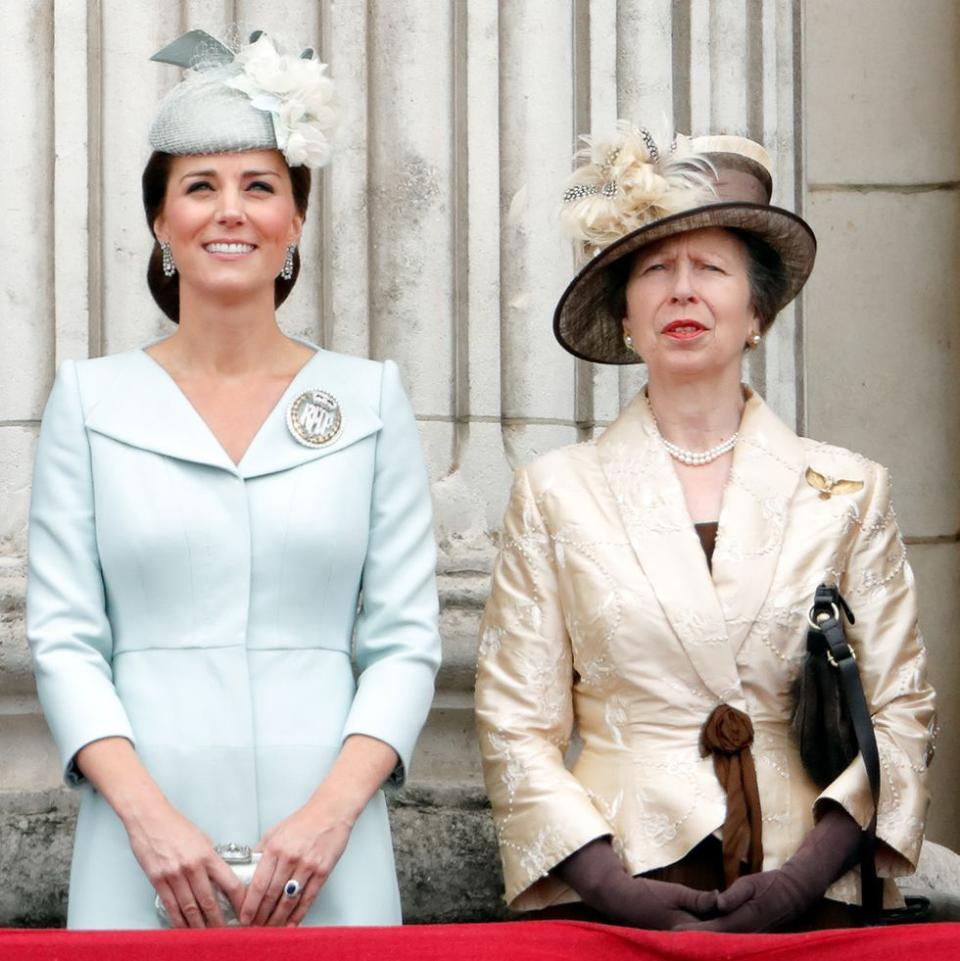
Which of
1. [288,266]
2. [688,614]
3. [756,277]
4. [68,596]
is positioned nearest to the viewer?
[68,596]

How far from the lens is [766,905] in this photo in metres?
3.09

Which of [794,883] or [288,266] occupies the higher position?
[288,266]

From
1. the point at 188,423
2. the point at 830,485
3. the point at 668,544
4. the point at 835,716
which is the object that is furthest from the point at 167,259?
the point at 835,716

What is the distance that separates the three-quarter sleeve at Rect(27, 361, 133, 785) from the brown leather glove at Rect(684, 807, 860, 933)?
35.7 inches

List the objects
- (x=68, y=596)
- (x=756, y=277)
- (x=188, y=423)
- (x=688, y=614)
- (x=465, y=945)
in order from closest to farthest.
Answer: (x=465, y=945) → (x=68, y=596) → (x=188, y=423) → (x=688, y=614) → (x=756, y=277)

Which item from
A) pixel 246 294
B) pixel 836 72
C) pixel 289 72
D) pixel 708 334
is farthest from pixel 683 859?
pixel 836 72

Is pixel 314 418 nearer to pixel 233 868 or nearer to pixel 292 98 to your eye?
pixel 292 98

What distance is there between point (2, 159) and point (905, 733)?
6.80ft

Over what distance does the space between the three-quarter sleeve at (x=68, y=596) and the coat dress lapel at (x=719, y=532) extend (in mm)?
851

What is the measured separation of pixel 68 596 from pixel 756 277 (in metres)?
1.27

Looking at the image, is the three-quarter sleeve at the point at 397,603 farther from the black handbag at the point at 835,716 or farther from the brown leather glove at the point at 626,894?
the black handbag at the point at 835,716

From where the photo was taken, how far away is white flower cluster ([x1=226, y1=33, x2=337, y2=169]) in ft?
10.6

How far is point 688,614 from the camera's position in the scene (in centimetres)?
329

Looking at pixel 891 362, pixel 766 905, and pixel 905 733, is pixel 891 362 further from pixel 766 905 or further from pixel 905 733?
pixel 766 905
